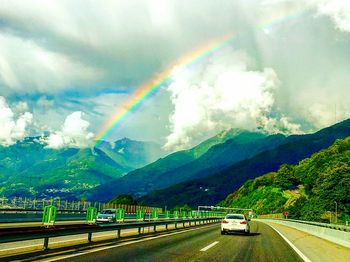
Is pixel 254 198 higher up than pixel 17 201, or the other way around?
pixel 254 198

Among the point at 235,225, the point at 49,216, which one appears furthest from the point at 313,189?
the point at 49,216

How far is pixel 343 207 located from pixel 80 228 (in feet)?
319

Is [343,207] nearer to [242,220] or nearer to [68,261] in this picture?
[242,220]

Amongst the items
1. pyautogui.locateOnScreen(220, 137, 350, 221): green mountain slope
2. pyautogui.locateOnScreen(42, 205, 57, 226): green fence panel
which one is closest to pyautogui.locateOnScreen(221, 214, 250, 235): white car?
pyautogui.locateOnScreen(42, 205, 57, 226): green fence panel

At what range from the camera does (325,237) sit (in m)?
26.2

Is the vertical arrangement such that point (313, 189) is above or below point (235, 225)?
above

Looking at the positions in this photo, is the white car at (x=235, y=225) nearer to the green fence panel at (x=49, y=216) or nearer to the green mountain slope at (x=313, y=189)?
the green fence panel at (x=49, y=216)

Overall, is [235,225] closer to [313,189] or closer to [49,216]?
[49,216]

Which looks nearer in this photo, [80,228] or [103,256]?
[103,256]

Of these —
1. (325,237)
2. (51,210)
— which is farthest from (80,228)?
(325,237)

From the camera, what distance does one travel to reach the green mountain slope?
335ft

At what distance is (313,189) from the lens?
129 meters

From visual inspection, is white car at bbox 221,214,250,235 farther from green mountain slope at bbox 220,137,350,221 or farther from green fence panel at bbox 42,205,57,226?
green mountain slope at bbox 220,137,350,221

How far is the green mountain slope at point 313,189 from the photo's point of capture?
10225cm
